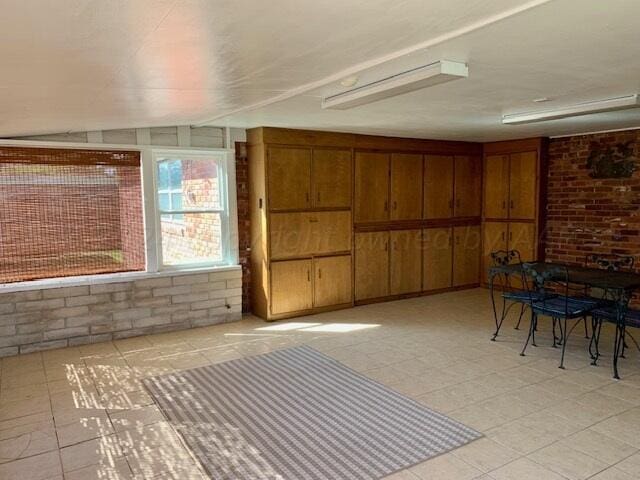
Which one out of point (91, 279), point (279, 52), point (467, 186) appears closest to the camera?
point (279, 52)

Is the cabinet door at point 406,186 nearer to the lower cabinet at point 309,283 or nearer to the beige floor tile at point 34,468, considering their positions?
the lower cabinet at point 309,283

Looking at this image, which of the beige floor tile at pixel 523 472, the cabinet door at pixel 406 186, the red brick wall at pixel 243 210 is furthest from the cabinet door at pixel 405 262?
the beige floor tile at pixel 523 472

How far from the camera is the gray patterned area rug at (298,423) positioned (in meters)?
2.61

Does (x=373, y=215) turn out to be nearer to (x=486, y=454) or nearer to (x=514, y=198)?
(x=514, y=198)

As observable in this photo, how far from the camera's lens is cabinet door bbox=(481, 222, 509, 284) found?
699 cm

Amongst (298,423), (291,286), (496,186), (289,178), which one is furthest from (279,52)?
(496,186)

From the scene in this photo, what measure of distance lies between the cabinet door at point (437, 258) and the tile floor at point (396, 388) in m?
1.31

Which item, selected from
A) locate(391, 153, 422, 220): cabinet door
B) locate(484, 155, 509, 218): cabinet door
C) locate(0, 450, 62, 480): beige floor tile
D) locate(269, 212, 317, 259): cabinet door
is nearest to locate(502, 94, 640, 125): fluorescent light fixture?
locate(391, 153, 422, 220): cabinet door

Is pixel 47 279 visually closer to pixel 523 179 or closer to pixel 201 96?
pixel 201 96

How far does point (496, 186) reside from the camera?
277 inches

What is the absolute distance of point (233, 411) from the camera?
129 inches

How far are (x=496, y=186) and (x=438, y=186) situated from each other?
958 mm

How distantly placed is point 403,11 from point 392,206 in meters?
4.81

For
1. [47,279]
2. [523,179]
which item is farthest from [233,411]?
[523,179]
